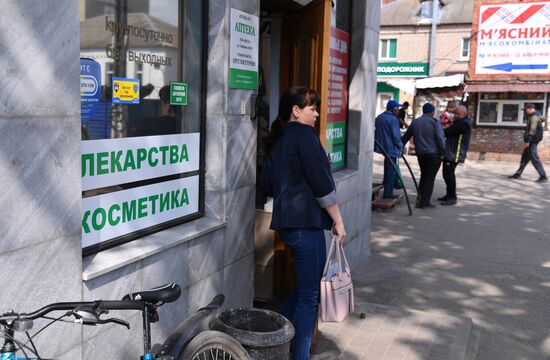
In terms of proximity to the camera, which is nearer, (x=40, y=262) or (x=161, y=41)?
(x=40, y=262)

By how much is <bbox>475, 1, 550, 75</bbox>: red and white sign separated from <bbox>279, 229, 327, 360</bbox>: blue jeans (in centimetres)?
2016

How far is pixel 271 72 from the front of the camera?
585cm

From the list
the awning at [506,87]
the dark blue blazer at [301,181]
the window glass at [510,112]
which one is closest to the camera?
the dark blue blazer at [301,181]

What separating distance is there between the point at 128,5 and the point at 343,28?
144 inches

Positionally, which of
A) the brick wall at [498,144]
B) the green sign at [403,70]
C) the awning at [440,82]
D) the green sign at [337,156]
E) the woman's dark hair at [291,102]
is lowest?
the brick wall at [498,144]

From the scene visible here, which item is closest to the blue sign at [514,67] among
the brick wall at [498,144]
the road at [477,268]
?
the brick wall at [498,144]

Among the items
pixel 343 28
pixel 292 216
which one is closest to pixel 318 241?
pixel 292 216

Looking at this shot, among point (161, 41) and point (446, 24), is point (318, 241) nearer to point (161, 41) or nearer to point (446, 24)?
point (161, 41)

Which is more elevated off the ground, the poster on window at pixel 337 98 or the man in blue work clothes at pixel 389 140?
the poster on window at pixel 337 98

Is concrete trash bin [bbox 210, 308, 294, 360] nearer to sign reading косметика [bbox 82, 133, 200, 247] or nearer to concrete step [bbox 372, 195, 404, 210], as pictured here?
sign reading косметика [bbox 82, 133, 200, 247]

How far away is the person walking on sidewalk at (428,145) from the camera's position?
11.1m

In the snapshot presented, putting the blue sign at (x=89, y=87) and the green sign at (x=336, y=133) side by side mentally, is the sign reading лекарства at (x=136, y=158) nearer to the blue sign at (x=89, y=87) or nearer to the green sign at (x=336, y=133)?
the blue sign at (x=89, y=87)

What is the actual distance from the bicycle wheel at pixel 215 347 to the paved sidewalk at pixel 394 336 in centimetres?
169

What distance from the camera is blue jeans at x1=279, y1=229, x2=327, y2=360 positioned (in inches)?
162
